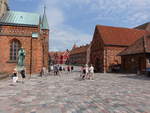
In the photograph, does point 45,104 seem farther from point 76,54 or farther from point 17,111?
point 76,54

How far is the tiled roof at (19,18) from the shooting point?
30.7m

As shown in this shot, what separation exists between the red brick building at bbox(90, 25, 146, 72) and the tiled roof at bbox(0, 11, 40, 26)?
597 inches

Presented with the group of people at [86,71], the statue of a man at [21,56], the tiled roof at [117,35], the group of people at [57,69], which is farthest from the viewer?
the tiled roof at [117,35]

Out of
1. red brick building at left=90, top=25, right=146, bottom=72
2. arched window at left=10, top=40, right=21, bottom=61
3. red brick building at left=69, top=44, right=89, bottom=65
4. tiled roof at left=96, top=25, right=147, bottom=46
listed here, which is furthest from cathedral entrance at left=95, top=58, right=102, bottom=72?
red brick building at left=69, top=44, right=89, bottom=65

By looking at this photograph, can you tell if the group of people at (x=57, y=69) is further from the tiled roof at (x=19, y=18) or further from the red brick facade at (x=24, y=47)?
the tiled roof at (x=19, y=18)

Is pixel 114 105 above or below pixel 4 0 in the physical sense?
below

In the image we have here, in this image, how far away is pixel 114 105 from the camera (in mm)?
8016

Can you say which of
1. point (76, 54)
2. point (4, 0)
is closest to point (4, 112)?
point (4, 0)

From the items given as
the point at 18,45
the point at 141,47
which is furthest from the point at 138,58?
the point at 18,45

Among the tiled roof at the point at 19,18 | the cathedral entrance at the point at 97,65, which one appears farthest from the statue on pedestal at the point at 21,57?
the cathedral entrance at the point at 97,65

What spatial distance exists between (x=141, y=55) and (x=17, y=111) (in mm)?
27520

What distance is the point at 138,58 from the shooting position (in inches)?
1240

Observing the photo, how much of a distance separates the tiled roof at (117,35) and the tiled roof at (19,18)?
1544 centimetres

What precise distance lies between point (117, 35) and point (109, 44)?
5264mm
